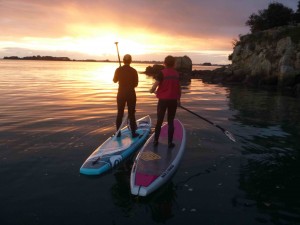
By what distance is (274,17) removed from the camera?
164ft

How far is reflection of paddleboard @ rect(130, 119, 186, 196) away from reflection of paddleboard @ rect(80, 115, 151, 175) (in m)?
0.75

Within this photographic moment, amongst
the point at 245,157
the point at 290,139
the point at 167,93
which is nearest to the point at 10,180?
the point at 167,93

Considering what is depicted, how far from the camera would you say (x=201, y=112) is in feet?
66.7

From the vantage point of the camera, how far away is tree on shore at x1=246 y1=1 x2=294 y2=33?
49594 millimetres

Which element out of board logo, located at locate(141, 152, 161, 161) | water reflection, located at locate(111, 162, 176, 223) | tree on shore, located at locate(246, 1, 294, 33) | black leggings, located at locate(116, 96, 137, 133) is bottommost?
water reflection, located at locate(111, 162, 176, 223)

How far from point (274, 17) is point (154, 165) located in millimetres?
48816

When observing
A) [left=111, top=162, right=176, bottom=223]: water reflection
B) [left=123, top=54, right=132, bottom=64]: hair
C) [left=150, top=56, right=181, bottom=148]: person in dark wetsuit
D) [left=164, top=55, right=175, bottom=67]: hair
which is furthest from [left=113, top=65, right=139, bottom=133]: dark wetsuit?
[left=111, top=162, right=176, bottom=223]: water reflection

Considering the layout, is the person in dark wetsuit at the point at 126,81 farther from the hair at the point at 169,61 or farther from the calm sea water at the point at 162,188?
the calm sea water at the point at 162,188

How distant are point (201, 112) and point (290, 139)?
756 cm

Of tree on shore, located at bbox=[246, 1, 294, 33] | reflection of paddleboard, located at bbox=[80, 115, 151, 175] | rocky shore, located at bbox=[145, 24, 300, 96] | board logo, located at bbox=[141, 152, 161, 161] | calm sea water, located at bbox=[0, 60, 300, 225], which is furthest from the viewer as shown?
tree on shore, located at bbox=[246, 1, 294, 33]

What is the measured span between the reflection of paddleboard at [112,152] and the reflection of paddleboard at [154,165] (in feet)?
2.45

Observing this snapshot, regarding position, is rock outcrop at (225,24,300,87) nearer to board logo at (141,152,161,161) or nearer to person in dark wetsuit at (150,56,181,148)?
person in dark wetsuit at (150,56,181,148)

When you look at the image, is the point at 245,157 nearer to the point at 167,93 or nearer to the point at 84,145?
the point at 167,93

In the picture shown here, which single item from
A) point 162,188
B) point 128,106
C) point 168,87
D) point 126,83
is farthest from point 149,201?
point 126,83
